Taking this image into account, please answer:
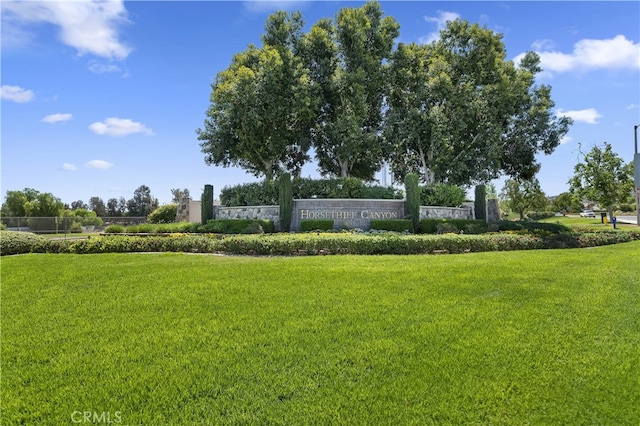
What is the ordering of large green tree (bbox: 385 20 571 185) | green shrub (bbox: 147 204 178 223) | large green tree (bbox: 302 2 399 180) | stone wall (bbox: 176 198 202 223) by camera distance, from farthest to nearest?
1. green shrub (bbox: 147 204 178 223)
2. stone wall (bbox: 176 198 202 223)
3. large green tree (bbox: 385 20 571 185)
4. large green tree (bbox: 302 2 399 180)

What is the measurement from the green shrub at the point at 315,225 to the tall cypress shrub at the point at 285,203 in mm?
1109

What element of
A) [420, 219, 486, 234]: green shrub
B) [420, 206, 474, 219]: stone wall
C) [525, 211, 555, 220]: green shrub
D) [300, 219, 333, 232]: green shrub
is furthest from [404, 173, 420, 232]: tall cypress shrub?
[525, 211, 555, 220]: green shrub

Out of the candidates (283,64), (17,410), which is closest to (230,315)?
(17,410)

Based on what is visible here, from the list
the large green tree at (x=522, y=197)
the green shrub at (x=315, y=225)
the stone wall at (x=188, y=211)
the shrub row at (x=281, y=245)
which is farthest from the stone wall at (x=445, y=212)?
the large green tree at (x=522, y=197)

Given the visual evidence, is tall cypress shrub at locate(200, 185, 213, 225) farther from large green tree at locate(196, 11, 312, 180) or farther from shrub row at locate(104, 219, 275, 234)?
large green tree at locate(196, 11, 312, 180)

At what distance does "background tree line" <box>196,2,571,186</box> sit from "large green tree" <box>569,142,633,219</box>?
2.81m

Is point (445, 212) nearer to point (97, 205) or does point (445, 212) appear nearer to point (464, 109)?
point (464, 109)

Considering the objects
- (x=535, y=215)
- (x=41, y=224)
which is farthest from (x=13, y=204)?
(x=535, y=215)

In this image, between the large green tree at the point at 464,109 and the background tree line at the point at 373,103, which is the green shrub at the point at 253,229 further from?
the large green tree at the point at 464,109

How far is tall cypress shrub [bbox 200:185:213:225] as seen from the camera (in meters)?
21.0

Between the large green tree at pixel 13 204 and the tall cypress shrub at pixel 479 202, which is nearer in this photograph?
the tall cypress shrub at pixel 479 202

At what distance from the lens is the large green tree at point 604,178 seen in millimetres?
25875

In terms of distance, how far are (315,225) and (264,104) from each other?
8151mm

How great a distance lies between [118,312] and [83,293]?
4.46 feet
